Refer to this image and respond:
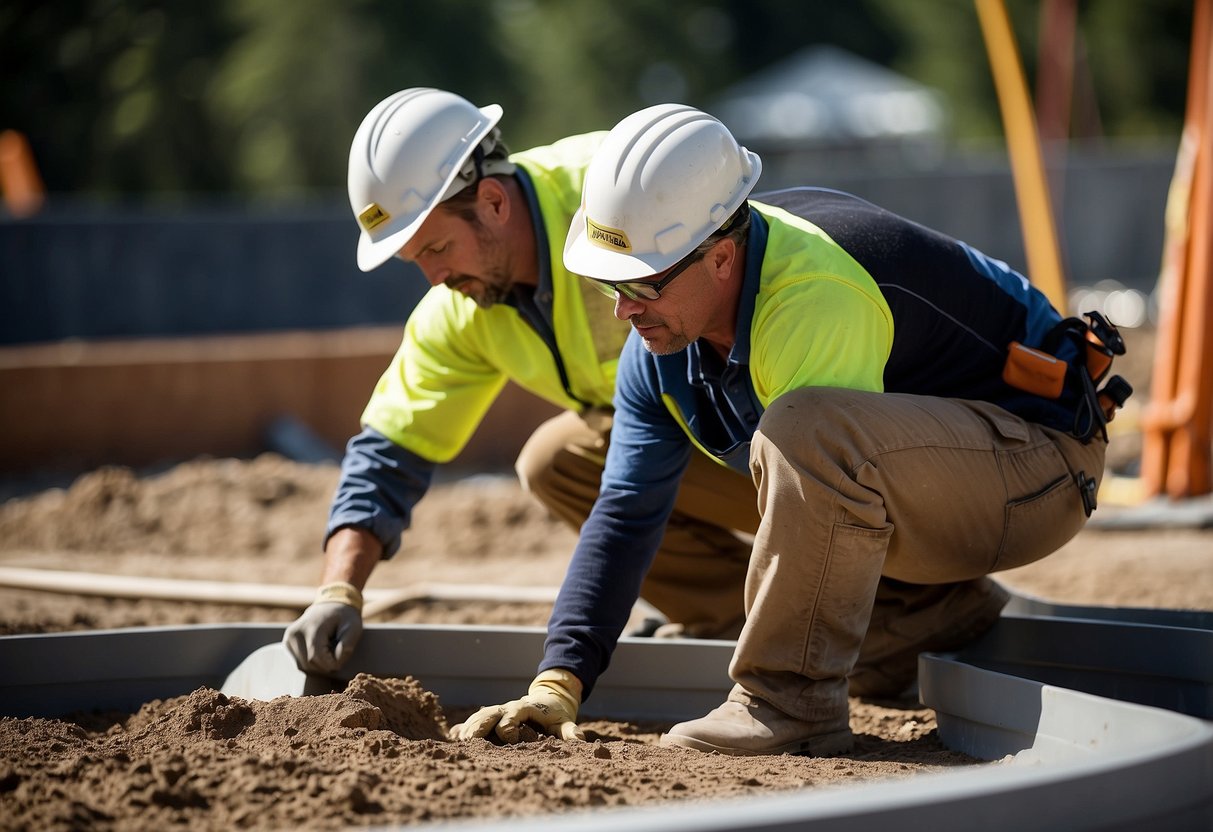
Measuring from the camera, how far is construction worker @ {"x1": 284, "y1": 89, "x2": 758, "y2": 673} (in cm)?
330

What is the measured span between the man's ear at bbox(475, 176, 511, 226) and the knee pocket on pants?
137cm

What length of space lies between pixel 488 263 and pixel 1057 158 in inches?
463

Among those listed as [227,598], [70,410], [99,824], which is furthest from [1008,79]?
[99,824]

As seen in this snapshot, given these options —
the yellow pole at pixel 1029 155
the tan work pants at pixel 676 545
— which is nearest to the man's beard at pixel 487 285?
the tan work pants at pixel 676 545

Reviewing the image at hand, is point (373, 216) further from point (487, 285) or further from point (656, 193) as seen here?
point (656, 193)

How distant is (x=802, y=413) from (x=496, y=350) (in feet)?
3.77

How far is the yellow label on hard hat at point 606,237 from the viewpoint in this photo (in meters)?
2.70

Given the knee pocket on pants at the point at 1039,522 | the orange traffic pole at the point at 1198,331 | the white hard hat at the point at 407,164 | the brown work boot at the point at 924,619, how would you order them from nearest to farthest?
the knee pocket on pants at the point at 1039,522
the brown work boot at the point at 924,619
the white hard hat at the point at 407,164
the orange traffic pole at the point at 1198,331

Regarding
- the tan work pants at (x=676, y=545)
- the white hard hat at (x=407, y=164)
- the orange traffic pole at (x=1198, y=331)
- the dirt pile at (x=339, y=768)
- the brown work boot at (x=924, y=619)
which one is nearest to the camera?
the dirt pile at (x=339, y=768)

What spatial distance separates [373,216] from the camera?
3.34 m

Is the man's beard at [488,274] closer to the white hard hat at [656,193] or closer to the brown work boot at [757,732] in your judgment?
the white hard hat at [656,193]

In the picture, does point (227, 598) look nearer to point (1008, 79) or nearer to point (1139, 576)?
point (1139, 576)

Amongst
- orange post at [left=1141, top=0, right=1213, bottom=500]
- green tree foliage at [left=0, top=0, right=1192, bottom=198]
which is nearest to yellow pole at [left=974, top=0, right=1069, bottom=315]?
orange post at [left=1141, top=0, right=1213, bottom=500]

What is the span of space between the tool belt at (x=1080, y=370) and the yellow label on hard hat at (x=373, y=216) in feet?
4.79
